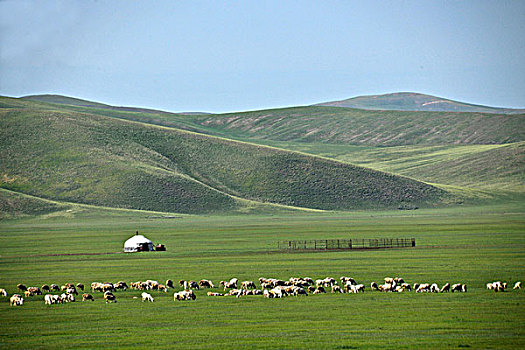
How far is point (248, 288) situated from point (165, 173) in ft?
433

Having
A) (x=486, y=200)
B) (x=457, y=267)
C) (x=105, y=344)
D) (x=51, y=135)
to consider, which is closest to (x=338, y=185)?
(x=486, y=200)

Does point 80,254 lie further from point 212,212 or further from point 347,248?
point 212,212

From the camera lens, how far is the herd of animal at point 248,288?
36781 millimetres

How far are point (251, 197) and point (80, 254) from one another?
101m

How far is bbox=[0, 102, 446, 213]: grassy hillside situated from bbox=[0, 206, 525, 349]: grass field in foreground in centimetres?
7749

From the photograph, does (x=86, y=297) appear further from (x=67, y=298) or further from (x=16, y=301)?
(x=16, y=301)

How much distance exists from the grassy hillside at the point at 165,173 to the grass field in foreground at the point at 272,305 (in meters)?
A: 77.5

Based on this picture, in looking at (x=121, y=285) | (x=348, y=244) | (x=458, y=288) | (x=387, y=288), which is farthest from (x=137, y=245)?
(x=458, y=288)

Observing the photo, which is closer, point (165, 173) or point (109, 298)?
point (109, 298)

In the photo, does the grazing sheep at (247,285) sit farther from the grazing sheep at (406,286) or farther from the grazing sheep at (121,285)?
the grazing sheep at (406,286)

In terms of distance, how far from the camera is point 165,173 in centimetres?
16988

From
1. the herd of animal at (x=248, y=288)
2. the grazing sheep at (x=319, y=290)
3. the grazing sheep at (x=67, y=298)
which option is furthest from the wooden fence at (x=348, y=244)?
the grazing sheep at (x=67, y=298)

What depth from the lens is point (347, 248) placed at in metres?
68.4

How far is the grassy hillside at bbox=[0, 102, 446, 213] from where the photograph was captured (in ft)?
518
